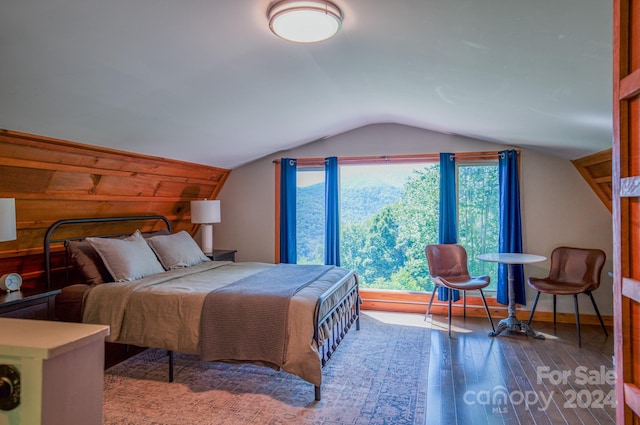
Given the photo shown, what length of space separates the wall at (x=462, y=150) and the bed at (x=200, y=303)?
173 cm

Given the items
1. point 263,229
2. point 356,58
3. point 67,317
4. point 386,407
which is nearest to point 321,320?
point 386,407

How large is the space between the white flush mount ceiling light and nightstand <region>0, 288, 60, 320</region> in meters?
2.53

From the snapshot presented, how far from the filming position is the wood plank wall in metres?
2.79

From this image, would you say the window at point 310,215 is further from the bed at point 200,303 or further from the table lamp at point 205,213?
the bed at point 200,303

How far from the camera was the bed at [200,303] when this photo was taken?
2666 millimetres

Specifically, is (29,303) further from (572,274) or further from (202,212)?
(572,274)

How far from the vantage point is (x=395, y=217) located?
5.15 meters

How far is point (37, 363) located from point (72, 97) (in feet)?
6.86

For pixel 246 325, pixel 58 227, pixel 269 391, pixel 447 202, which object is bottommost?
pixel 269 391

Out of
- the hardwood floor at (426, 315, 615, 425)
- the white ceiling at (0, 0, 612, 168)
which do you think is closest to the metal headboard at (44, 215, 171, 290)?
the white ceiling at (0, 0, 612, 168)

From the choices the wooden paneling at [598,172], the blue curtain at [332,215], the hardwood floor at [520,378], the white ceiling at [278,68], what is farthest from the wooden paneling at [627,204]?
the blue curtain at [332,215]

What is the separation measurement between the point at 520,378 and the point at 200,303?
253cm

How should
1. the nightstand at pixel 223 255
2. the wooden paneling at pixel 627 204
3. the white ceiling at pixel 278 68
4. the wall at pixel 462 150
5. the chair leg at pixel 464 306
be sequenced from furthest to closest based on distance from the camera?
the nightstand at pixel 223 255, the chair leg at pixel 464 306, the wall at pixel 462 150, the white ceiling at pixel 278 68, the wooden paneling at pixel 627 204

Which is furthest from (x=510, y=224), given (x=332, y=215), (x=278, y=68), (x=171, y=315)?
(x=171, y=315)
